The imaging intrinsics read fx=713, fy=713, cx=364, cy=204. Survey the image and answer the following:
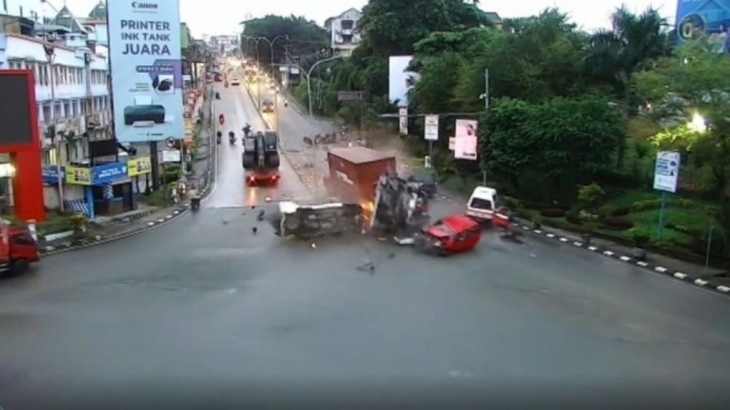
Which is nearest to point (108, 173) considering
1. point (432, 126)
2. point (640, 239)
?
point (432, 126)

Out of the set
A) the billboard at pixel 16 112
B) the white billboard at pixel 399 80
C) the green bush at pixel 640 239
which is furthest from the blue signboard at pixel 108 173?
the white billboard at pixel 399 80

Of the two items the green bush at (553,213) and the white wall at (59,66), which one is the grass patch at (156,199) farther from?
the green bush at (553,213)

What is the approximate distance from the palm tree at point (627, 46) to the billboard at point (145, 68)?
22.0 meters

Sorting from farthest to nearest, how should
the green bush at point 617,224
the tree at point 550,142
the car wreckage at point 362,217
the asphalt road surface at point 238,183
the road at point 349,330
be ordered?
the asphalt road surface at point 238,183 < the tree at point 550,142 < the green bush at point 617,224 < the car wreckage at point 362,217 < the road at point 349,330

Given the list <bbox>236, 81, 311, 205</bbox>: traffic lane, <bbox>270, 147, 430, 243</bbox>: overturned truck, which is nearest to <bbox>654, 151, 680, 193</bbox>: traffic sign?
<bbox>270, 147, 430, 243</bbox>: overturned truck

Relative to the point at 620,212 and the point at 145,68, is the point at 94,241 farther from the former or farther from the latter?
the point at 620,212

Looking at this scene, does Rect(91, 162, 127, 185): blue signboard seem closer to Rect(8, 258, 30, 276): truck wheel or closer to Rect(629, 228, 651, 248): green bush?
Rect(8, 258, 30, 276): truck wheel

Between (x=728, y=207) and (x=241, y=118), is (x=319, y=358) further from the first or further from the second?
(x=241, y=118)

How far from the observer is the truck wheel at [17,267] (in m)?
21.8

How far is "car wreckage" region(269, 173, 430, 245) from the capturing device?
27.5 metres

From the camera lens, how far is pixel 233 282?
2120 centimetres

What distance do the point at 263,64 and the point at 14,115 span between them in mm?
102718

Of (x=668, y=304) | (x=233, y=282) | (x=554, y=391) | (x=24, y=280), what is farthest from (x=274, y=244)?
(x=554, y=391)

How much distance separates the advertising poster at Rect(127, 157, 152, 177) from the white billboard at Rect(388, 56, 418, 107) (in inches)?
1050
